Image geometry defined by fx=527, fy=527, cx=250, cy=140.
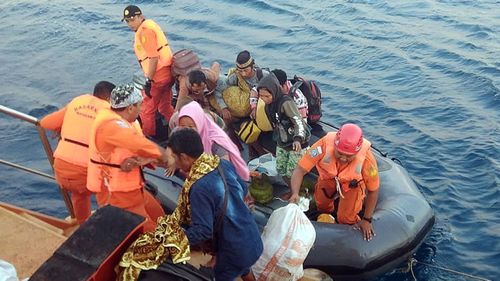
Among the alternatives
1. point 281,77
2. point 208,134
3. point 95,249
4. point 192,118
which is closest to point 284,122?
point 281,77

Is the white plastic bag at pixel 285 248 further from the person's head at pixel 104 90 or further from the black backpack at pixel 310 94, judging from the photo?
the black backpack at pixel 310 94

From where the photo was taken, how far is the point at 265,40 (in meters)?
14.2

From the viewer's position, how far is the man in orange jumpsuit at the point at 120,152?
423 cm

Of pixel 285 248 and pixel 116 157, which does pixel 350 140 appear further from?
pixel 116 157

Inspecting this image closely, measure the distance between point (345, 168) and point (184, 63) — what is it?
2.94 meters

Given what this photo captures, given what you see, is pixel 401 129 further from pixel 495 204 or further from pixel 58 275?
pixel 58 275

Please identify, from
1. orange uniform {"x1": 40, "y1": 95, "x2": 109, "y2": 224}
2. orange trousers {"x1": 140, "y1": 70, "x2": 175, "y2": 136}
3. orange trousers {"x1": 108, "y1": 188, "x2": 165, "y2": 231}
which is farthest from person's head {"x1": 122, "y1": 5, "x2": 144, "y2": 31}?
orange trousers {"x1": 108, "y1": 188, "x2": 165, "y2": 231}

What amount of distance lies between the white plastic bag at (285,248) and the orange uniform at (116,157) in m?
1.00

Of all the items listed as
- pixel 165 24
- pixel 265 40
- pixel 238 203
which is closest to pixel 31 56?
pixel 165 24

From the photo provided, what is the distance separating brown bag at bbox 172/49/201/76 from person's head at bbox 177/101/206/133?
225cm

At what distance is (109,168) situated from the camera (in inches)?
175

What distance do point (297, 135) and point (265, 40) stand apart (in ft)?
29.1

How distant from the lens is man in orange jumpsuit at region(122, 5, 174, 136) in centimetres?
704

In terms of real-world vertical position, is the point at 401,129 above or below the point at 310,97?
below
